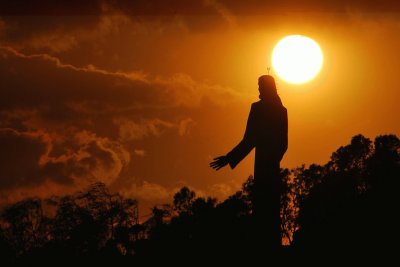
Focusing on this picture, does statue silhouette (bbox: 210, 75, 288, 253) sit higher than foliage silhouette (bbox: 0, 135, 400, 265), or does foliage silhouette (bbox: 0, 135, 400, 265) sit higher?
foliage silhouette (bbox: 0, 135, 400, 265)

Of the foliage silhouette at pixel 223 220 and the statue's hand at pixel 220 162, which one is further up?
the foliage silhouette at pixel 223 220

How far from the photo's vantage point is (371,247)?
72.4 ft

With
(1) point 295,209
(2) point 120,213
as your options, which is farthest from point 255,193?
(2) point 120,213

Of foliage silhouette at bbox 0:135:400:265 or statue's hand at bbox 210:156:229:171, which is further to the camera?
foliage silhouette at bbox 0:135:400:265

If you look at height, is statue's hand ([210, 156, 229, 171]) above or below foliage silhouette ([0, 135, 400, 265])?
below

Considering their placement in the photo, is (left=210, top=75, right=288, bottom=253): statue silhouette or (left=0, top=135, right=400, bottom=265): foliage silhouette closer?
(left=210, top=75, right=288, bottom=253): statue silhouette

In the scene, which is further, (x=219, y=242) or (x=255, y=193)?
(x=219, y=242)

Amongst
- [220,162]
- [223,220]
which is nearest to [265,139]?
[220,162]

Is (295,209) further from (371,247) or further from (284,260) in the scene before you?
(284,260)

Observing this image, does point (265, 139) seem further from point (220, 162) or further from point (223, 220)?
point (223, 220)

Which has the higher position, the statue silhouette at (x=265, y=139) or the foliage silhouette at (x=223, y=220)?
the foliage silhouette at (x=223, y=220)

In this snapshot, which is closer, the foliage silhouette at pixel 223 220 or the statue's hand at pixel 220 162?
the statue's hand at pixel 220 162

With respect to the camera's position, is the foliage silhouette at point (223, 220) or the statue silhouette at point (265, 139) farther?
the foliage silhouette at point (223, 220)

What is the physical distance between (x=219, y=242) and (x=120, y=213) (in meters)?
31.4
